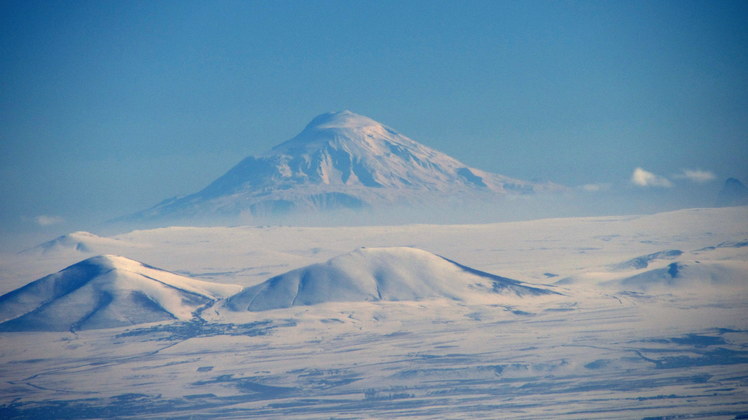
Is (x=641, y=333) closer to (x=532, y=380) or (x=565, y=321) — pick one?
(x=565, y=321)

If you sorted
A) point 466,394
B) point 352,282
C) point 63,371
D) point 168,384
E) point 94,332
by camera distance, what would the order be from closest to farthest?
point 466,394, point 168,384, point 63,371, point 94,332, point 352,282

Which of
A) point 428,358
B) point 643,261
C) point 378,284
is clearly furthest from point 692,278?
point 428,358

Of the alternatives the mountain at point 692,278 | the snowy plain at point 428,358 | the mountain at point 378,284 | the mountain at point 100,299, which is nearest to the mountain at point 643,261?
the snowy plain at point 428,358

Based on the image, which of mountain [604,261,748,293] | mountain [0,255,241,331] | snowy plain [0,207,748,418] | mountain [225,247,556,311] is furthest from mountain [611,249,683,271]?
mountain [0,255,241,331]

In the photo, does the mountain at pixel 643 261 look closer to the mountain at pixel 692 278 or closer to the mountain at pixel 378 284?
the mountain at pixel 692 278

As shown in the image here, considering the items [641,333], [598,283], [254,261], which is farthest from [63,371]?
[254,261]

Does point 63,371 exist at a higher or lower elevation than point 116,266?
lower

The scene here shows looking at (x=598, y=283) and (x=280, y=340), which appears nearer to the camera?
(x=280, y=340)

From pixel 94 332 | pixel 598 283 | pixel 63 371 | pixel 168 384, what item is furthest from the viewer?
pixel 598 283

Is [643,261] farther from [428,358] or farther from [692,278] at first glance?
[428,358]
